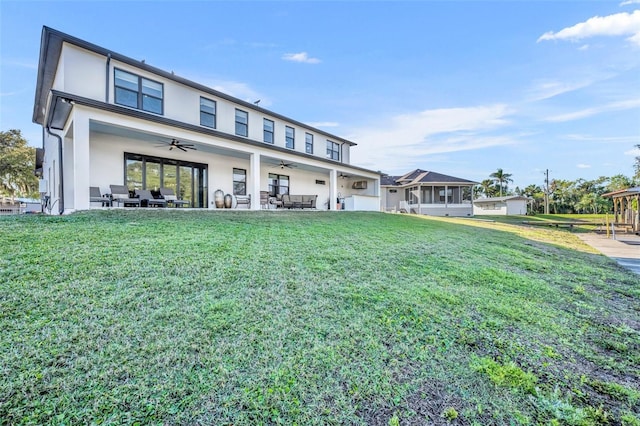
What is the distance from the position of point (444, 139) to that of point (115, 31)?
27.3m

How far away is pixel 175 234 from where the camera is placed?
564 cm

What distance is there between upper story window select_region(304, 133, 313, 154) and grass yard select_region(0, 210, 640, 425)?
45.5 ft

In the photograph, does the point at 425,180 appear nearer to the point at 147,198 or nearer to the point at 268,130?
the point at 268,130

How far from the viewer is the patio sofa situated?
48.8 ft

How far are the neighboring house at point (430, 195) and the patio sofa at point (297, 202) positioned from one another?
15123 millimetres

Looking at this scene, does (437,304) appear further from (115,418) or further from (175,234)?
(175,234)

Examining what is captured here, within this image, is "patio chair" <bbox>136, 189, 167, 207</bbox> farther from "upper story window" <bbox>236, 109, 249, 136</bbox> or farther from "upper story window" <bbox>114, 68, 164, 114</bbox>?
"upper story window" <bbox>236, 109, 249, 136</bbox>

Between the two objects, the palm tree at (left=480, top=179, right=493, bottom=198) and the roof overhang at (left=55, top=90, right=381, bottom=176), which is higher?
the palm tree at (left=480, top=179, right=493, bottom=198)

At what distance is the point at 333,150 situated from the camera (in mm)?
20359

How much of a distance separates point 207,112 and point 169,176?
351 centimetres

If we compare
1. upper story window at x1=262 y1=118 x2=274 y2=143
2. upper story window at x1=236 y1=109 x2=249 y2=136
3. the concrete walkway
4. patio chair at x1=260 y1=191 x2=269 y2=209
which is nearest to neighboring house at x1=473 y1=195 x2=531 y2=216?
the concrete walkway

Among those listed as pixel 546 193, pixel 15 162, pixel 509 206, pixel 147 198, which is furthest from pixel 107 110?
pixel 546 193

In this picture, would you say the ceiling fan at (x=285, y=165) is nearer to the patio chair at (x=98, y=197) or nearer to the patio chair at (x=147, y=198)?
the patio chair at (x=147, y=198)

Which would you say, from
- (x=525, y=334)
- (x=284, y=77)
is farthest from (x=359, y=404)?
(x=284, y=77)
